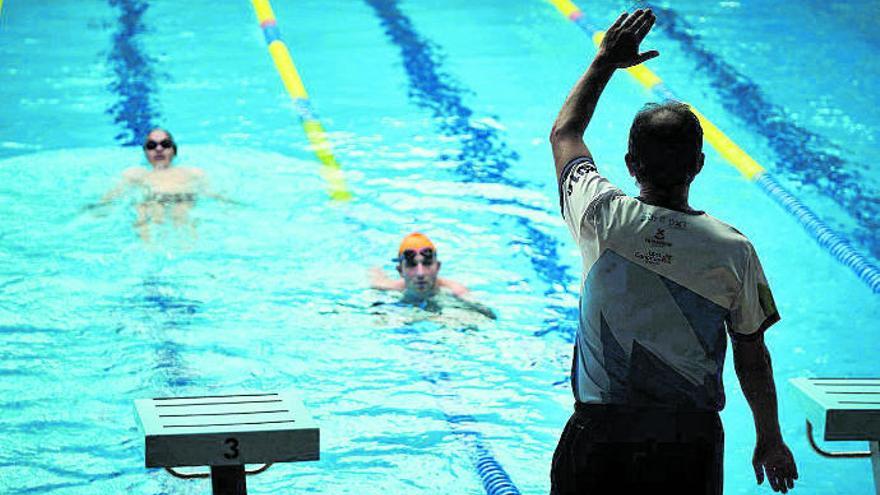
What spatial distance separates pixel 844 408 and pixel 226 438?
1.10 metres

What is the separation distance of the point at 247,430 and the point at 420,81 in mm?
6606

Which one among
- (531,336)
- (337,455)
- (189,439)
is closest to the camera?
(189,439)

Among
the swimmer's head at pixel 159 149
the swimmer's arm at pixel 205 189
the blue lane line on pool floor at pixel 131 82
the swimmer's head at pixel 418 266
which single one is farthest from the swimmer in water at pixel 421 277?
the blue lane line on pool floor at pixel 131 82

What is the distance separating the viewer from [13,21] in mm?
9484

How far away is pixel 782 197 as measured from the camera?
6906 millimetres

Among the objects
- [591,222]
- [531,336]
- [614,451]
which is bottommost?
[531,336]

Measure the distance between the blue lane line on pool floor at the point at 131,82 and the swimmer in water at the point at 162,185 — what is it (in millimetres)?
595

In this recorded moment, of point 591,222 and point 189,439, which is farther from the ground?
point 591,222

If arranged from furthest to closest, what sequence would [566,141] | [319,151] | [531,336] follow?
[319,151] → [531,336] → [566,141]

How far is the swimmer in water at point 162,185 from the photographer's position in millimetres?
6781

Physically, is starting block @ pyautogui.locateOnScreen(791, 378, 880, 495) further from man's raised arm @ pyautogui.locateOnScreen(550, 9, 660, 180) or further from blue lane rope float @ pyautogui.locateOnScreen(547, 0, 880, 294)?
blue lane rope float @ pyautogui.locateOnScreen(547, 0, 880, 294)

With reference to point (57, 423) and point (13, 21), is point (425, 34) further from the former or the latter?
point (57, 423)

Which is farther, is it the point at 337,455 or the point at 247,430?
the point at 337,455

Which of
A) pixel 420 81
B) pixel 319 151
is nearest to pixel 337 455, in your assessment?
pixel 319 151
